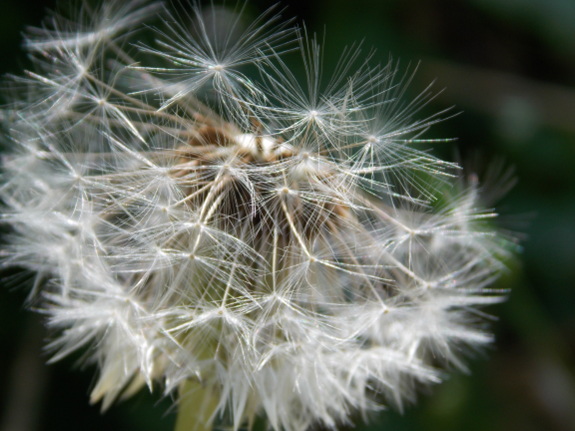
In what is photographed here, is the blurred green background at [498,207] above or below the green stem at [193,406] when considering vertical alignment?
above

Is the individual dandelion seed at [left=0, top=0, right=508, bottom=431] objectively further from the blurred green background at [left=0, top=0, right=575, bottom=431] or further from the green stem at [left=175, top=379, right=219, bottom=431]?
the blurred green background at [left=0, top=0, right=575, bottom=431]

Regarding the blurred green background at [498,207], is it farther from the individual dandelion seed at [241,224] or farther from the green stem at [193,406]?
the green stem at [193,406]

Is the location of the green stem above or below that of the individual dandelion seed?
below

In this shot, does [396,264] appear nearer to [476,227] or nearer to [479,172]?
[476,227]

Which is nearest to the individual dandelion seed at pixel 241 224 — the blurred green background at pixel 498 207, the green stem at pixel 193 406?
the green stem at pixel 193 406

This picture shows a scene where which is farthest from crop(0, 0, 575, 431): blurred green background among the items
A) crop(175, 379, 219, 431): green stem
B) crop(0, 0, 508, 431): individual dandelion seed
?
crop(175, 379, 219, 431): green stem

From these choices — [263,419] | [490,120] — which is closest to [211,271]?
[263,419]

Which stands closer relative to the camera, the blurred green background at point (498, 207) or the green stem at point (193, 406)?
the green stem at point (193, 406)
